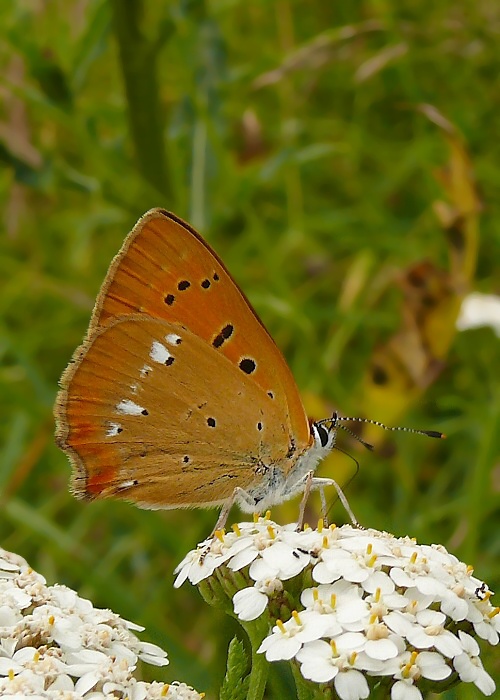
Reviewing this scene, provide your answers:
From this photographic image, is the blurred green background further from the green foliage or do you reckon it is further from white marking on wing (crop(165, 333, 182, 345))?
the green foliage

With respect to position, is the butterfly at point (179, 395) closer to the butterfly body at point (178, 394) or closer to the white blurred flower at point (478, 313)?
the butterfly body at point (178, 394)

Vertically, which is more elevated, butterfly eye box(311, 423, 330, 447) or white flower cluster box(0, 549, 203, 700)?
white flower cluster box(0, 549, 203, 700)

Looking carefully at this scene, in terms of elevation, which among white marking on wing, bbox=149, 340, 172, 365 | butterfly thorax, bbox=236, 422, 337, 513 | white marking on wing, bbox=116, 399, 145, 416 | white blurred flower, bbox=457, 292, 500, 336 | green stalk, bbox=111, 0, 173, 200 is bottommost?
white blurred flower, bbox=457, 292, 500, 336

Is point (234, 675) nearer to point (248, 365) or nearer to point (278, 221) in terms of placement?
point (248, 365)

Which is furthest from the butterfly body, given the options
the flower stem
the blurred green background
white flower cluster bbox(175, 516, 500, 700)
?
the flower stem

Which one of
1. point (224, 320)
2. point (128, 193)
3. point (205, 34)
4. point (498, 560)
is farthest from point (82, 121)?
point (498, 560)

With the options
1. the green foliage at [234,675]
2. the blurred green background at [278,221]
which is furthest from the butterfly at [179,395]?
the green foliage at [234,675]

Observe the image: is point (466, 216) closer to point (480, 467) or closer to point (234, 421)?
point (480, 467)
